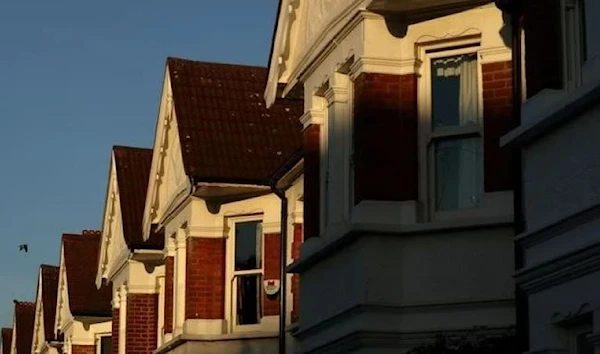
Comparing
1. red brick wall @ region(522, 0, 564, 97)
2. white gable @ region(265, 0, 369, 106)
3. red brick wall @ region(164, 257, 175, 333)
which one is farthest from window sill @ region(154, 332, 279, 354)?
red brick wall @ region(522, 0, 564, 97)

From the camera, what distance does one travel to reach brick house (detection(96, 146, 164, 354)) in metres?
28.8

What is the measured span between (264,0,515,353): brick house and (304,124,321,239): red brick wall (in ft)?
A: 3.17

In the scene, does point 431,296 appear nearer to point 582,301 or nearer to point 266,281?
point 582,301

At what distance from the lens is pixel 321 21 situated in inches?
683

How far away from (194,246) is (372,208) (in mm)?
9819

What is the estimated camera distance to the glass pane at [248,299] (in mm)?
24250

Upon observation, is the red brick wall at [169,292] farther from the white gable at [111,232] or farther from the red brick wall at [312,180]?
the red brick wall at [312,180]

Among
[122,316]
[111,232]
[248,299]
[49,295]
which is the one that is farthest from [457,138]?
[49,295]

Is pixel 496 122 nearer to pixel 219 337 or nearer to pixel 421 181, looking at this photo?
pixel 421 181

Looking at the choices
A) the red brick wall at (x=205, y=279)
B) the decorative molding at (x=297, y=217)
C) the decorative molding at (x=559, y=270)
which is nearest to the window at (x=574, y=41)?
the decorative molding at (x=559, y=270)

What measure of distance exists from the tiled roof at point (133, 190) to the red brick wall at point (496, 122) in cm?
1448

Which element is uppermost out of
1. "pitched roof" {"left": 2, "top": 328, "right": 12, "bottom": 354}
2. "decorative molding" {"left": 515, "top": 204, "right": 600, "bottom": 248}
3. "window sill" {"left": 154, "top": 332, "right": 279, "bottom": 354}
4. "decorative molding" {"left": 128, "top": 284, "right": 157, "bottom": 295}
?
"pitched roof" {"left": 2, "top": 328, "right": 12, "bottom": 354}

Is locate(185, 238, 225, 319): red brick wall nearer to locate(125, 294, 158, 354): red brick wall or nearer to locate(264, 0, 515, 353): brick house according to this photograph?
locate(125, 294, 158, 354): red brick wall

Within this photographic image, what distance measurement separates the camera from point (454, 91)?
15297 mm
